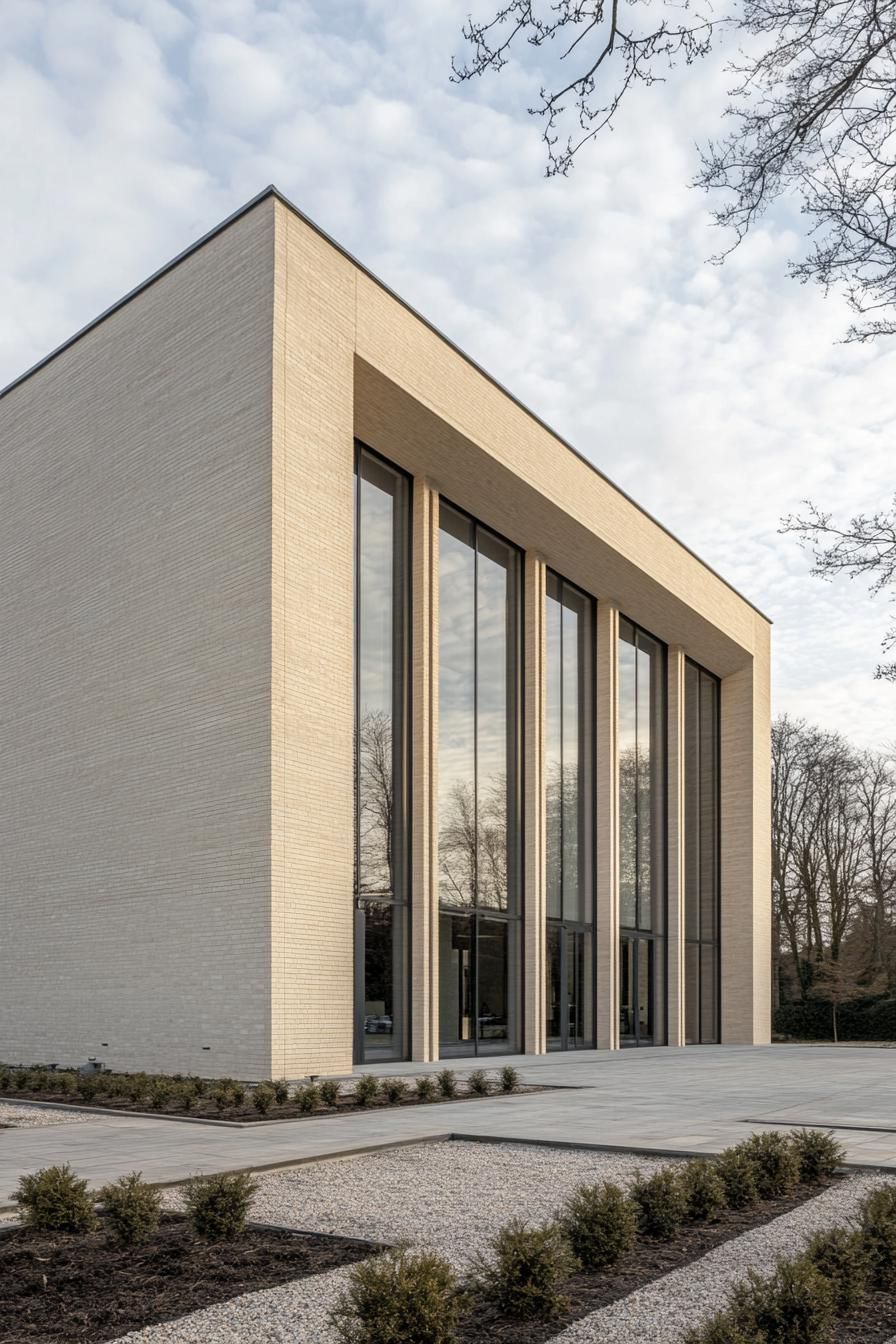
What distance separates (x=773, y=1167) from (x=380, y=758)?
1359 centimetres

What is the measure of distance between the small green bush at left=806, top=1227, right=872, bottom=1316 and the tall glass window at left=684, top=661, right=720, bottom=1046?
95.6 ft

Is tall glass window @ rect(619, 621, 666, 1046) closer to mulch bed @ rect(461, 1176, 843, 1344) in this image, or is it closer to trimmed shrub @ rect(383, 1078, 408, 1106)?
trimmed shrub @ rect(383, 1078, 408, 1106)

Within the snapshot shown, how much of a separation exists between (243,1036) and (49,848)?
6.48 metres

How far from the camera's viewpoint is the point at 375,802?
21.3m

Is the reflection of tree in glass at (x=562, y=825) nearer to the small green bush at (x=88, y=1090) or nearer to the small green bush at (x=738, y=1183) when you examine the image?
the small green bush at (x=88, y=1090)

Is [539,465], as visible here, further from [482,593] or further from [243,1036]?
[243,1036]

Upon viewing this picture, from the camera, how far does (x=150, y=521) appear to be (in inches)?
789

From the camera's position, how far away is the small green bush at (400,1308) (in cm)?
491

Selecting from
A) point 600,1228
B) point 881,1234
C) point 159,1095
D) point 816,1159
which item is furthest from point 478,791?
point 881,1234

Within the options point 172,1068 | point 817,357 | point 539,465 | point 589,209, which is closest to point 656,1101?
point 172,1068

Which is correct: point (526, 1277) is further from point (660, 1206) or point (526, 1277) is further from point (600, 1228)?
point (660, 1206)

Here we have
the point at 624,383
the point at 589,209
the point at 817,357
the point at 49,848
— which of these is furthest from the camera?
the point at 49,848

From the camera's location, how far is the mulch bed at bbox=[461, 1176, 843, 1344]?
537cm

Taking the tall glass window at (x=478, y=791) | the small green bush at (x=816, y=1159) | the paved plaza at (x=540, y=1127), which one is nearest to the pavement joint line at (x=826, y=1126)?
the paved plaza at (x=540, y=1127)
